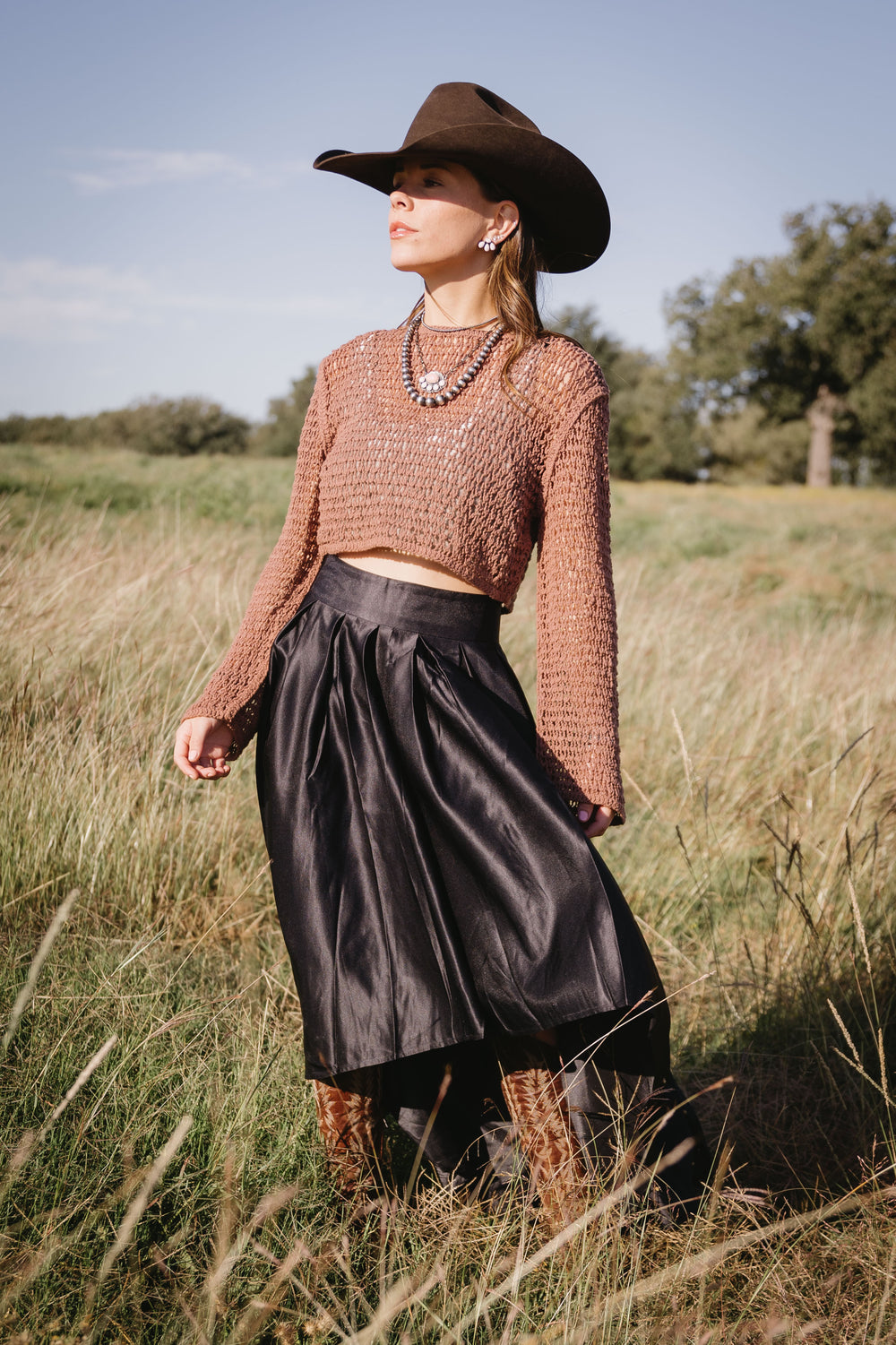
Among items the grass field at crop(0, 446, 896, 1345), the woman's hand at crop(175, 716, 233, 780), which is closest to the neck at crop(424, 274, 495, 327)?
the woman's hand at crop(175, 716, 233, 780)

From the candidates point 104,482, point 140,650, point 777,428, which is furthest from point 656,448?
point 140,650

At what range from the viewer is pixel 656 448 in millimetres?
39594

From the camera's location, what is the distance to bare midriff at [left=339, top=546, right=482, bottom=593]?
181cm

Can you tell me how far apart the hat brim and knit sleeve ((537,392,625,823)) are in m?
0.45

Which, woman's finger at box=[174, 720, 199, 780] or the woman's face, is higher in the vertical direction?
the woman's face

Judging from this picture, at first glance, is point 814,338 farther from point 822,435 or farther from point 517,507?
point 517,507

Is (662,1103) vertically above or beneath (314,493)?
beneath

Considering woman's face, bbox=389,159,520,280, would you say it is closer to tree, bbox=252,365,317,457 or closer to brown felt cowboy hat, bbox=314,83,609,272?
brown felt cowboy hat, bbox=314,83,609,272

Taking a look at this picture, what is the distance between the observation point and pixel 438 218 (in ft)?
6.10

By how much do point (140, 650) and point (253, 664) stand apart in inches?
69.1

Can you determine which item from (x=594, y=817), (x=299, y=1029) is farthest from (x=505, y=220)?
(x=299, y=1029)

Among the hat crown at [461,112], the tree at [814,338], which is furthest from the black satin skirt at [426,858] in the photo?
the tree at [814,338]

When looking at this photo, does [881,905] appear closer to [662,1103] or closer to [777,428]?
[662,1103]

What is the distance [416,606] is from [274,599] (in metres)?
0.37
